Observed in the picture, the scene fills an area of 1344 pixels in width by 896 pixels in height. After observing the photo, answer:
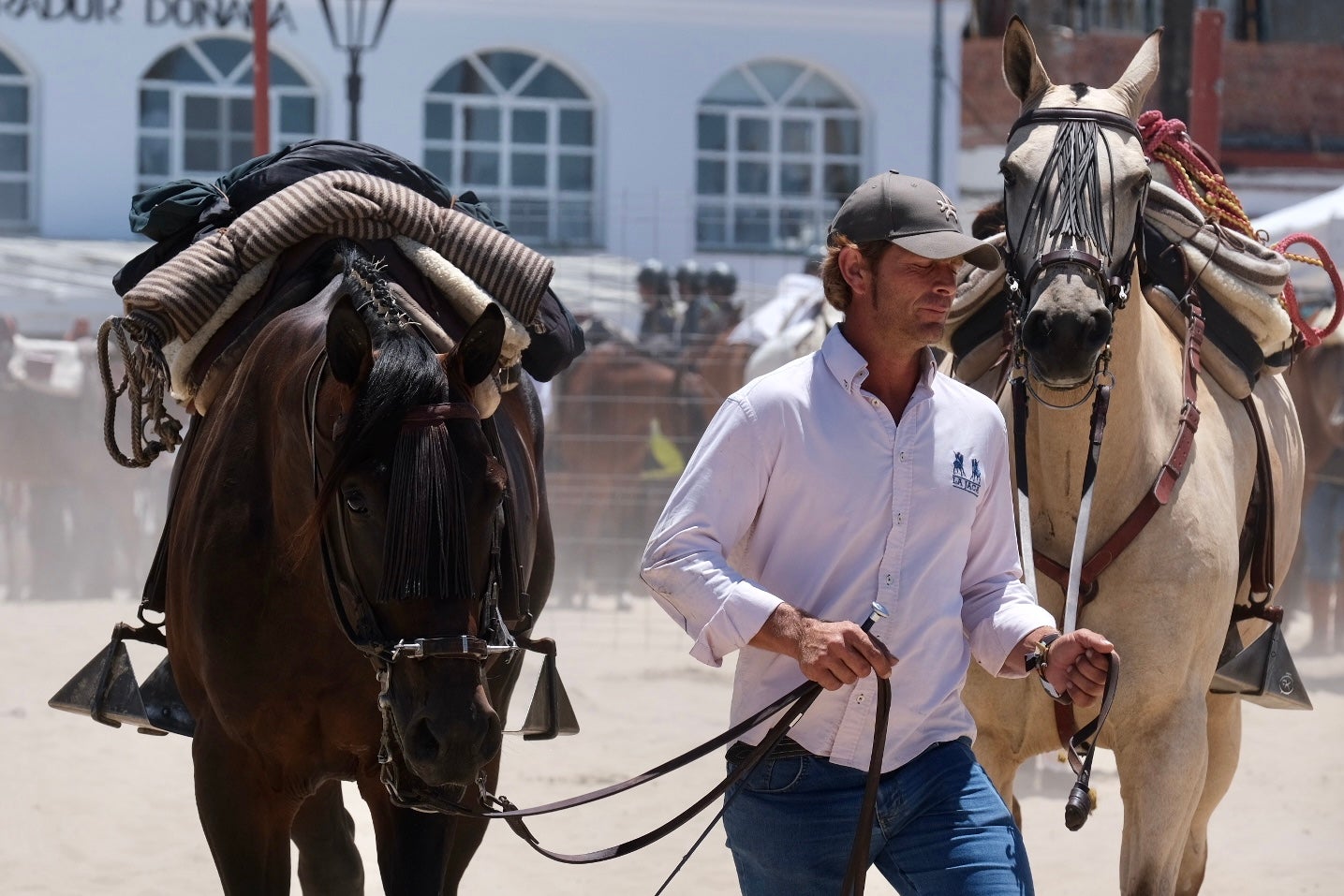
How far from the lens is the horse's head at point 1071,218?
3545 mm

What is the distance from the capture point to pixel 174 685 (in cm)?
421

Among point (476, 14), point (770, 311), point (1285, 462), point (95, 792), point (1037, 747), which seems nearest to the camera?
point (1037, 747)

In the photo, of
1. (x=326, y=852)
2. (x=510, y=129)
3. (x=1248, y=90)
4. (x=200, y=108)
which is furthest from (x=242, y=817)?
(x=1248, y=90)

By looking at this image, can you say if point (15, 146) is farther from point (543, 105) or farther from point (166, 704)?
point (166, 704)

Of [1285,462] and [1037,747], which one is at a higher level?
[1285,462]

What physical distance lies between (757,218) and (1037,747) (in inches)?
680

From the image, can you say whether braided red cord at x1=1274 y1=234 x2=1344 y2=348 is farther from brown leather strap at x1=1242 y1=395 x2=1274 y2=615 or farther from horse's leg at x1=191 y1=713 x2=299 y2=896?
horse's leg at x1=191 y1=713 x2=299 y2=896

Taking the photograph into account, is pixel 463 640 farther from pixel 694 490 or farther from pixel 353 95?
pixel 353 95

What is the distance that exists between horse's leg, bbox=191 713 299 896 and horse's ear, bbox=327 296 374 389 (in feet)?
3.32

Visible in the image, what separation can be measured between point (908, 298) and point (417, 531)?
0.88 meters

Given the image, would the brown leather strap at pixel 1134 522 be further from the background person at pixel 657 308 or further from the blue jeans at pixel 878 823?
the background person at pixel 657 308

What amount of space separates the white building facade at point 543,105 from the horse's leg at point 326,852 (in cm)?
1409

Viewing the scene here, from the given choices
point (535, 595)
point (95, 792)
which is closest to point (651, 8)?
point (95, 792)

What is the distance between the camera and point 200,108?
1998 cm
